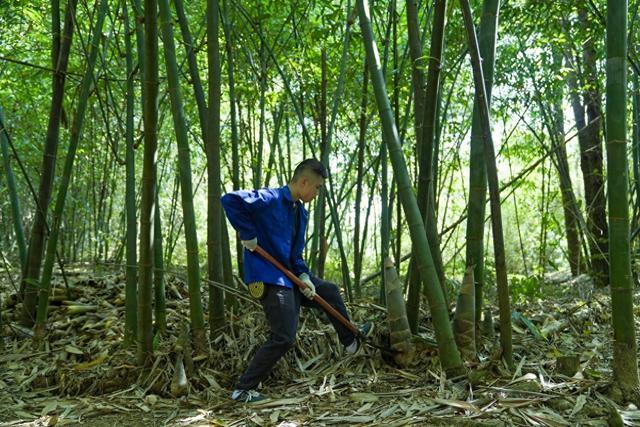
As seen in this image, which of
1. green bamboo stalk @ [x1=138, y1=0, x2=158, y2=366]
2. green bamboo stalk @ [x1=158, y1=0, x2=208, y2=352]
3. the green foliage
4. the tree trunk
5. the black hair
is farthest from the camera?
the tree trunk

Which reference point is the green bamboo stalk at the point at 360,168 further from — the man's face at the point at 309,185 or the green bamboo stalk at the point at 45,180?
the green bamboo stalk at the point at 45,180

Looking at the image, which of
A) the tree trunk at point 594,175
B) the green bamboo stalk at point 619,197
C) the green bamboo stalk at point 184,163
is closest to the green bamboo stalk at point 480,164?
the green bamboo stalk at point 619,197

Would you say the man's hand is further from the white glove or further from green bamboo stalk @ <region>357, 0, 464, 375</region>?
green bamboo stalk @ <region>357, 0, 464, 375</region>

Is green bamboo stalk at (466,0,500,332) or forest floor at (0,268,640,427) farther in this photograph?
green bamboo stalk at (466,0,500,332)

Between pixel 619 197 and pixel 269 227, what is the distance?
1508 millimetres

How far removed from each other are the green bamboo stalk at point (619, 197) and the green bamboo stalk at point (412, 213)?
2.18ft

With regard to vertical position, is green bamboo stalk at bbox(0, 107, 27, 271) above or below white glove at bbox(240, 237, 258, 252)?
above

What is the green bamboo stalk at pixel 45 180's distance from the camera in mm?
3633

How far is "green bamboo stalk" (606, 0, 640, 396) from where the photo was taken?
218 cm

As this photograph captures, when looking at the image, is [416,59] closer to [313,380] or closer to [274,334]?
[274,334]

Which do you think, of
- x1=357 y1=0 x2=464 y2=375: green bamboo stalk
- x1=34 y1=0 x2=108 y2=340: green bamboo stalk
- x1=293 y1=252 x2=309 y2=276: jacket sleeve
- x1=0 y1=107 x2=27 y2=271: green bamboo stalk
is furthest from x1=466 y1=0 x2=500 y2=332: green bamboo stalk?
x1=0 y1=107 x2=27 y2=271: green bamboo stalk

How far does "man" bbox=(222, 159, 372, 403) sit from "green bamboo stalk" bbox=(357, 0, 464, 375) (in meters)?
0.47

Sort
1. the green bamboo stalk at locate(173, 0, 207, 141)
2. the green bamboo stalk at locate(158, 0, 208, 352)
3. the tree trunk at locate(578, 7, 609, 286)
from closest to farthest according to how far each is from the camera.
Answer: the green bamboo stalk at locate(158, 0, 208, 352) < the green bamboo stalk at locate(173, 0, 207, 141) < the tree trunk at locate(578, 7, 609, 286)

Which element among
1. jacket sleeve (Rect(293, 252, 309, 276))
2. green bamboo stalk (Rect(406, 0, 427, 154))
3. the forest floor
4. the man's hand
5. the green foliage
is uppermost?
green bamboo stalk (Rect(406, 0, 427, 154))
